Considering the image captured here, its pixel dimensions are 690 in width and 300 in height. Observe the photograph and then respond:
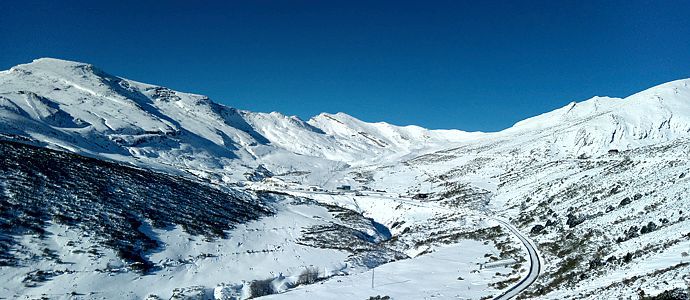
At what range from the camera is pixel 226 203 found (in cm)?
7712

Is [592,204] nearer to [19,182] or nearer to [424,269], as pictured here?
[424,269]

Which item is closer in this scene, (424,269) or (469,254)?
(424,269)

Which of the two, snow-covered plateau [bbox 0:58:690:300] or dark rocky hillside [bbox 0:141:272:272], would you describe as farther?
dark rocky hillside [bbox 0:141:272:272]

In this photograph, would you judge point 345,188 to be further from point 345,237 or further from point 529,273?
point 529,273

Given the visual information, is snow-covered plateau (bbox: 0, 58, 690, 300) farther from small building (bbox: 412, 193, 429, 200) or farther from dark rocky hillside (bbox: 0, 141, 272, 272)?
small building (bbox: 412, 193, 429, 200)

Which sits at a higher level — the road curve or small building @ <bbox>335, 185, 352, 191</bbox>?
small building @ <bbox>335, 185, 352, 191</bbox>

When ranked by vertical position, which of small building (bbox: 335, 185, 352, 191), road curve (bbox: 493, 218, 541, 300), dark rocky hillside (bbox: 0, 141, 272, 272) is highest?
small building (bbox: 335, 185, 352, 191)

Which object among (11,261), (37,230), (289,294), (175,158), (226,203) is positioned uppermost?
(175,158)

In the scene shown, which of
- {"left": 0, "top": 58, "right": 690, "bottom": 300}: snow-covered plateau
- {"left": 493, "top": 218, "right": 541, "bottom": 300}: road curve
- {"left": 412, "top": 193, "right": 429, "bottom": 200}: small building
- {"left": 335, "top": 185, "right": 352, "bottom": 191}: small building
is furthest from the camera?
{"left": 335, "top": 185, "right": 352, "bottom": 191}: small building

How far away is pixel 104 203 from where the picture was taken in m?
57.1

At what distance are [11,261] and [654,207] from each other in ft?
191

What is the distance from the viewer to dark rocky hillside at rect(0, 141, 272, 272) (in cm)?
4647

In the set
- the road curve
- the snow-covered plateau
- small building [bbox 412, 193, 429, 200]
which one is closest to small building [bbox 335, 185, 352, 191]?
the snow-covered plateau

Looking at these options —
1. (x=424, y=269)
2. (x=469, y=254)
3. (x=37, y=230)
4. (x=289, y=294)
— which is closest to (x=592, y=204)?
(x=469, y=254)
